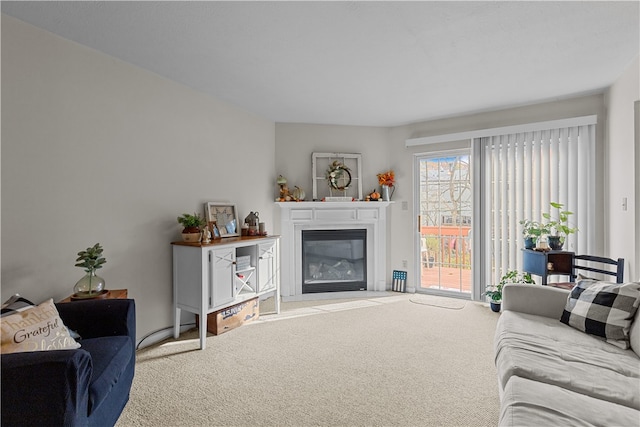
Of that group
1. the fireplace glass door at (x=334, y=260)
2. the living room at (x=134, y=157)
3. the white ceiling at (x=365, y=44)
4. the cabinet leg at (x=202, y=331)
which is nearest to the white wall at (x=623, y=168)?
the living room at (x=134, y=157)

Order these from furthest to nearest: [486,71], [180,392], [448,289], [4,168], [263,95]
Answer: [448,289], [263,95], [486,71], [180,392], [4,168]

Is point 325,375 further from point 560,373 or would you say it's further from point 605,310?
point 605,310

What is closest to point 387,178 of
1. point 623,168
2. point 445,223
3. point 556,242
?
point 445,223

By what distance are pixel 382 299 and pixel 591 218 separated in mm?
2512

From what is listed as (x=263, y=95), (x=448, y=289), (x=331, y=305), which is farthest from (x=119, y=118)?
(x=448, y=289)

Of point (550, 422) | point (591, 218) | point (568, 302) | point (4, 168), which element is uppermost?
point (4, 168)

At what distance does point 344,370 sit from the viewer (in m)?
2.45

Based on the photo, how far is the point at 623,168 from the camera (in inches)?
119

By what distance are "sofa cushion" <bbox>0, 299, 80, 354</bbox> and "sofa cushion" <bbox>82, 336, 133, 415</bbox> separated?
12 cm

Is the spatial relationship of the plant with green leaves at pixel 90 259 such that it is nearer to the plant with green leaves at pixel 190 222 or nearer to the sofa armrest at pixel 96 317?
the sofa armrest at pixel 96 317

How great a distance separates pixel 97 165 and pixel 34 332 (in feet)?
4.61

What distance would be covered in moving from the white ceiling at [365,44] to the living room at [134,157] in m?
0.19

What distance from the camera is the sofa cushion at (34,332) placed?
1506 mm

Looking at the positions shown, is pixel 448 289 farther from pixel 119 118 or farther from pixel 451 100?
pixel 119 118
